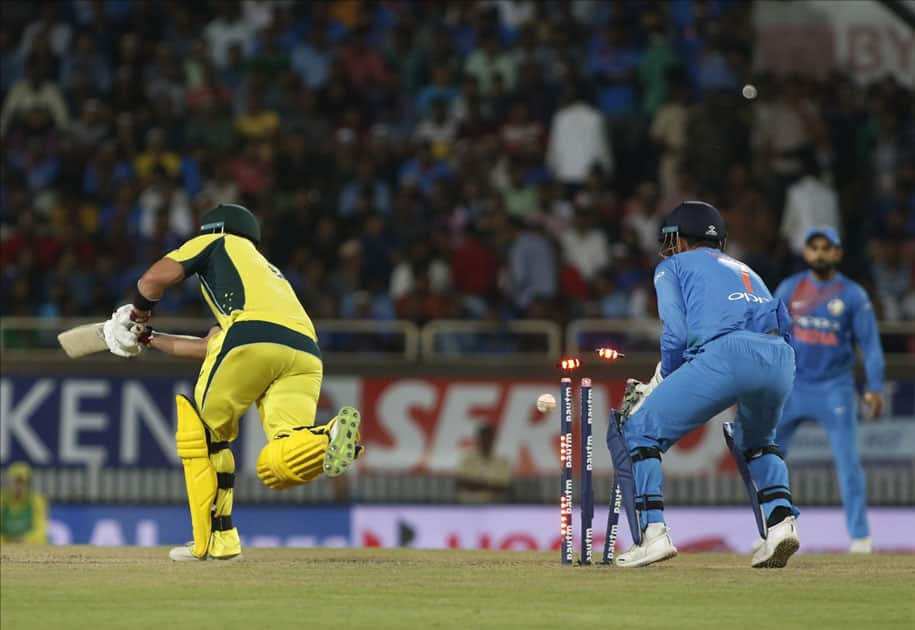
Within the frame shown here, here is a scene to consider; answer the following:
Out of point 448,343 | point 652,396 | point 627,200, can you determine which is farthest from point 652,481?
point 627,200

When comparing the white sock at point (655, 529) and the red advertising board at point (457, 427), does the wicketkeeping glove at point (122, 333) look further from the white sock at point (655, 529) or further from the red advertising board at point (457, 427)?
the red advertising board at point (457, 427)

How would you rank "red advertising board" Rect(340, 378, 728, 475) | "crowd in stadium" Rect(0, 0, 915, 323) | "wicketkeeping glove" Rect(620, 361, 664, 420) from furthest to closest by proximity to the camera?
"crowd in stadium" Rect(0, 0, 915, 323) → "red advertising board" Rect(340, 378, 728, 475) → "wicketkeeping glove" Rect(620, 361, 664, 420)

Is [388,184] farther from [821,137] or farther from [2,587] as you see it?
[2,587]

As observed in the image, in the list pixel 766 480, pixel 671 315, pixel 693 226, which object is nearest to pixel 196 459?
pixel 671 315

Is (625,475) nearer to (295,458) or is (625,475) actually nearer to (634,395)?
(634,395)

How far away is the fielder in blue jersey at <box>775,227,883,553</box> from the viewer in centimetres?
1505

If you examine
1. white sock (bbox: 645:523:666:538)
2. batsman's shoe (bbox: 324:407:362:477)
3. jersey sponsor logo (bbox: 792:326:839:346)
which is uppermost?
jersey sponsor logo (bbox: 792:326:839:346)

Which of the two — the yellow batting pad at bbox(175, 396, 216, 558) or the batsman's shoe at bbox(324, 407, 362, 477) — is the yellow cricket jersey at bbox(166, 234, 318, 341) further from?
the batsman's shoe at bbox(324, 407, 362, 477)

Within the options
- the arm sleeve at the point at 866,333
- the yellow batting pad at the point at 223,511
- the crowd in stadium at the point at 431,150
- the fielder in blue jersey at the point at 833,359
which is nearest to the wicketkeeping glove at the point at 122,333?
the yellow batting pad at the point at 223,511

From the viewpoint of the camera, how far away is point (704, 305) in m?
10.7

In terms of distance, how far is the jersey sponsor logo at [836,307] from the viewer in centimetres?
1518

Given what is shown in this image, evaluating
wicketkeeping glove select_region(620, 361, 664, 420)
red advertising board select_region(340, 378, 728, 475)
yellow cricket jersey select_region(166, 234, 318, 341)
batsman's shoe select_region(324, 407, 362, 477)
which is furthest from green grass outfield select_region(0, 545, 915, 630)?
red advertising board select_region(340, 378, 728, 475)

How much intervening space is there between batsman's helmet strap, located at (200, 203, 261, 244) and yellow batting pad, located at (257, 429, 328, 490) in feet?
4.79

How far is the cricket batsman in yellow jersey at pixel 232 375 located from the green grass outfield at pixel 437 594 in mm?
465
